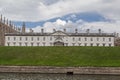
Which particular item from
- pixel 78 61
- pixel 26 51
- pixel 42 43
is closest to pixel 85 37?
pixel 42 43

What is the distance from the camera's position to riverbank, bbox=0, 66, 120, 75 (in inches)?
2395

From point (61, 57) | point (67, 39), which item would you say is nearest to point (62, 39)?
point (67, 39)

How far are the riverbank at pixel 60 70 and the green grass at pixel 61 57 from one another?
Result: 2134 mm

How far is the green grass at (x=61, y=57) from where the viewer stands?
219ft

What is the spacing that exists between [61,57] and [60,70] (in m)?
11.1

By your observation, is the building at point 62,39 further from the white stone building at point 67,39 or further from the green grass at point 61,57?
the green grass at point 61,57

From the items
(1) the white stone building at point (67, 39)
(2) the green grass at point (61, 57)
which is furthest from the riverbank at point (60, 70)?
(1) the white stone building at point (67, 39)

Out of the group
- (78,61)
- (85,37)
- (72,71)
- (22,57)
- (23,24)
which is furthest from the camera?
(23,24)

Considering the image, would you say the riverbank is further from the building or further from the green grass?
the building

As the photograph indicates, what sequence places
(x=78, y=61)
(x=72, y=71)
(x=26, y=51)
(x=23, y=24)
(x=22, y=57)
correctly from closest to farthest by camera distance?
(x=72, y=71)
(x=78, y=61)
(x=22, y=57)
(x=26, y=51)
(x=23, y=24)

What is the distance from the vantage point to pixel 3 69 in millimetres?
63906

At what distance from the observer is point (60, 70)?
62.3m

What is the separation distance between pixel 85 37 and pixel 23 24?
4983cm

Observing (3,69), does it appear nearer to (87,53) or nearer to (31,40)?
(87,53)
